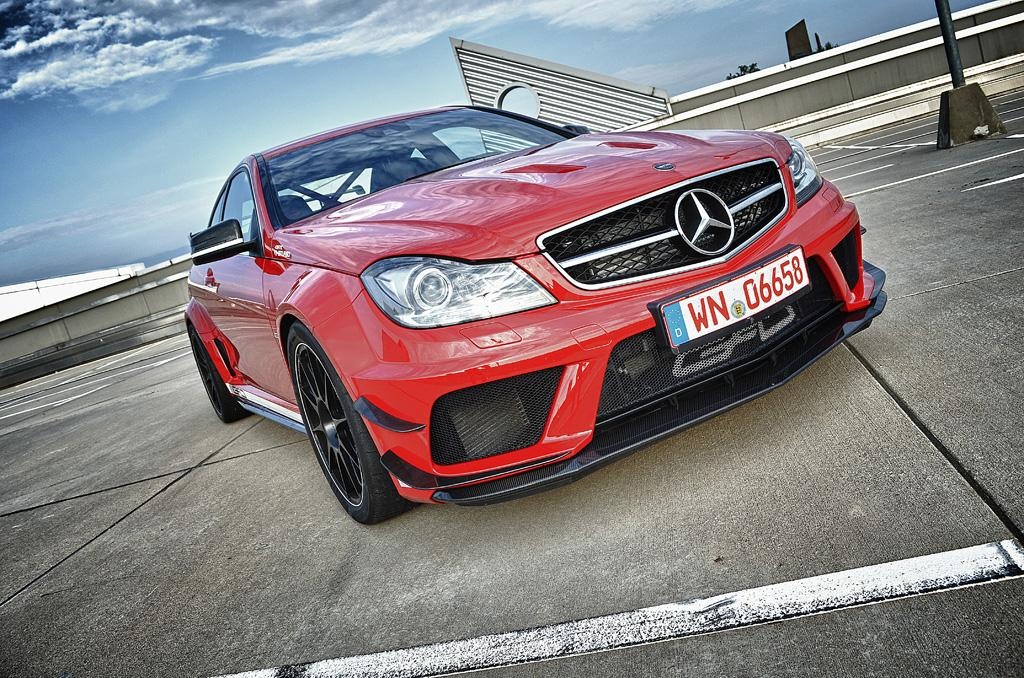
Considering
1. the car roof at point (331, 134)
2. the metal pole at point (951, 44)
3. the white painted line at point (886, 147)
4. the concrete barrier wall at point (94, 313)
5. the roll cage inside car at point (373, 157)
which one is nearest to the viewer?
the roll cage inside car at point (373, 157)

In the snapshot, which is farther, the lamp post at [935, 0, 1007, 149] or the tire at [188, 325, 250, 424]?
the lamp post at [935, 0, 1007, 149]

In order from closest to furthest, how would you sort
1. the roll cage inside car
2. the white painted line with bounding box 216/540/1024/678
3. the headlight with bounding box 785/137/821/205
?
the white painted line with bounding box 216/540/1024/678 → the headlight with bounding box 785/137/821/205 → the roll cage inside car

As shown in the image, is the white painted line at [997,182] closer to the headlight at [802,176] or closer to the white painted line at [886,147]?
the headlight at [802,176]

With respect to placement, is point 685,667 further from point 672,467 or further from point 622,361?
point 672,467

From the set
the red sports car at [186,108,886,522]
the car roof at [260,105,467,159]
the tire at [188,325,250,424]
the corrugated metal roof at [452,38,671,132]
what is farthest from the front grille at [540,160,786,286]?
the corrugated metal roof at [452,38,671,132]

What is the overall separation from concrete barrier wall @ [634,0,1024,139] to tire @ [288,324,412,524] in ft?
48.0

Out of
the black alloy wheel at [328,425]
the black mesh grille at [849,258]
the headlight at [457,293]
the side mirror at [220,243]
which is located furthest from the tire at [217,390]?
the black mesh grille at [849,258]

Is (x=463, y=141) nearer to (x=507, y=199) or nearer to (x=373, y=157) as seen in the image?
(x=373, y=157)

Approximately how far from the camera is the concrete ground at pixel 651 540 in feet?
6.11

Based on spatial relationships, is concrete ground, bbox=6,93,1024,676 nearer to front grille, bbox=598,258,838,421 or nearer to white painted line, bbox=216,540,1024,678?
white painted line, bbox=216,540,1024,678

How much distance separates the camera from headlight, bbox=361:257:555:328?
2465 millimetres

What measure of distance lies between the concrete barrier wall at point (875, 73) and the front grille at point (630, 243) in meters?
14.7

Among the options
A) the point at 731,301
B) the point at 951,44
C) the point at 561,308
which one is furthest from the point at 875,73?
the point at 561,308

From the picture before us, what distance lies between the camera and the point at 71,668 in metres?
2.67
